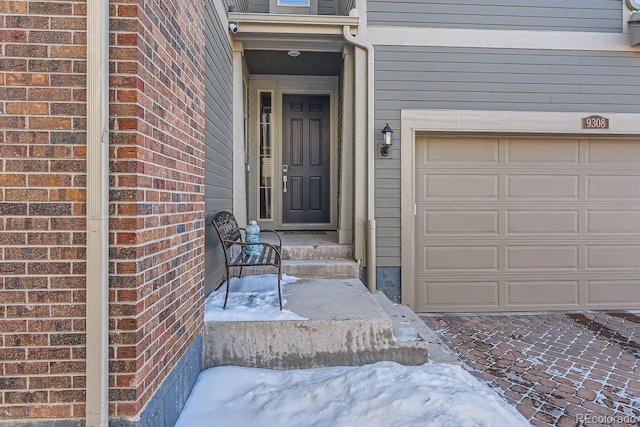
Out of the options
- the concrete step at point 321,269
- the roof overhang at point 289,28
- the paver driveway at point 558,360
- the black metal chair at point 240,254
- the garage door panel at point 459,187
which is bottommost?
the paver driveway at point 558,360

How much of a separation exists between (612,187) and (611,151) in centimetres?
46

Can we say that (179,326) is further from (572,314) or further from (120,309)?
(572,314)

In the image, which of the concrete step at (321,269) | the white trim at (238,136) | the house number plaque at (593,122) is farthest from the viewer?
the house number plaque at (593,122)

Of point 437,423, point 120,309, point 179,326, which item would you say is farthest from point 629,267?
point 120,309

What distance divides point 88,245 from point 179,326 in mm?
767

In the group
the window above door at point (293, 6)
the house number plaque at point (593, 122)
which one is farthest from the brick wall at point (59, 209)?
the house number plaque at point (593, 122)

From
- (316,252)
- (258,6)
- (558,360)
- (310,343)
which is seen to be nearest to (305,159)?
(316,252)

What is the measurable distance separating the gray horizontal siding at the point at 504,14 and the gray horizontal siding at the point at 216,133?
71.2 inches

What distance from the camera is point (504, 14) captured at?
14.7 ft

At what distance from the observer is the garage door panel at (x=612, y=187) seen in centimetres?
470

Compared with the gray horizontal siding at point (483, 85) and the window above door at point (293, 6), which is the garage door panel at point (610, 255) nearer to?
the gray horizontal siding at point (483, 85)

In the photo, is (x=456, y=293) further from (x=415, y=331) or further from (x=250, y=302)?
(x=250, y=302)

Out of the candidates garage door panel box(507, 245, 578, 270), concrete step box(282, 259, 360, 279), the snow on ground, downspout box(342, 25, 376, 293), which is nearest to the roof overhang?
downspout box(342, 25, 376, 293)

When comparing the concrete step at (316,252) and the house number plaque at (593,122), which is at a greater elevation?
the house number plaque at (593,122)
